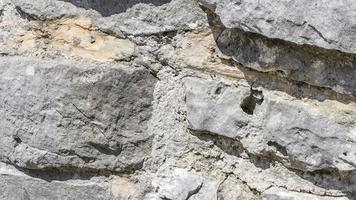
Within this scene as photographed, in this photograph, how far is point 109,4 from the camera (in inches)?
37.5

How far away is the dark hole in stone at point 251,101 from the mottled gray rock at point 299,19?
0.34 ft

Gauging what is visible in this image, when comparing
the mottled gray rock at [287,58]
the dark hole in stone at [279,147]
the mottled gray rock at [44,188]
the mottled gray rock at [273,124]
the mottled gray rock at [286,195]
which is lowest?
the mottled gray rock at [44,188]

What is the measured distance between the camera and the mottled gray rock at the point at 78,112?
0.96 m

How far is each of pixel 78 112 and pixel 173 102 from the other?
0.50 ft

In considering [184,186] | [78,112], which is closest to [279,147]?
[184,186]

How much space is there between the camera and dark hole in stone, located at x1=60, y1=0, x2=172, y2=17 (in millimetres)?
938

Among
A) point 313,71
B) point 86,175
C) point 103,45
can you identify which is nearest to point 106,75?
point 103,45

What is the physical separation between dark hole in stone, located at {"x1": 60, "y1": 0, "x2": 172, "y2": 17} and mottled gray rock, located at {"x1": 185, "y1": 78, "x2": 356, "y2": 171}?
14cm

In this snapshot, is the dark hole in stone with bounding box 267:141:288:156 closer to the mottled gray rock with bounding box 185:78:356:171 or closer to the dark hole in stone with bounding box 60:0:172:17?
the mottled gray rock with bounding box 185:78:356:171

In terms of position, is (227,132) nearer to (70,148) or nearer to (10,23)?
(70,148)

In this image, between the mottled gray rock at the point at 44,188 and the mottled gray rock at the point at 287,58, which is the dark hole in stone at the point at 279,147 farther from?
the mottled gray rock at the point at 44,188

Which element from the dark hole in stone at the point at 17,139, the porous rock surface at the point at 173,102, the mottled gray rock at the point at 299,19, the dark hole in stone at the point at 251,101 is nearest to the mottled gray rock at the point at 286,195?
the porous rock surface at the point at 173,102

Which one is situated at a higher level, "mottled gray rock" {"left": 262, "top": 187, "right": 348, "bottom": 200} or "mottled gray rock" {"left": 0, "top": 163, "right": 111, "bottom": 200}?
"mottled gray rock" {"left": 262, "top": 187, "right": 348, "bottom": 200}

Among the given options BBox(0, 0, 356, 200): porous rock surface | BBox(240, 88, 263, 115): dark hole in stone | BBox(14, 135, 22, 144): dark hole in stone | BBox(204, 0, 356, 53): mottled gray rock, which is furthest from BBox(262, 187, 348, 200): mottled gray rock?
BBox(14, 135, 22, 144): dark hole in stone
